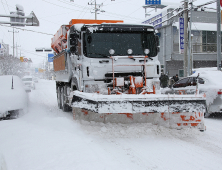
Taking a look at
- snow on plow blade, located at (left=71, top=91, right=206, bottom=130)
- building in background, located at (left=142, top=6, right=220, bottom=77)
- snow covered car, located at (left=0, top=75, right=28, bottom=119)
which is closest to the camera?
snow on plow blade, located at (left=71, top=91, right=206, bottom=130)

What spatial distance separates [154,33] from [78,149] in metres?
4.11

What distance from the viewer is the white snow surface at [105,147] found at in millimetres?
3662

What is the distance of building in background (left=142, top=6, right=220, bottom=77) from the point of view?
81.7 feet

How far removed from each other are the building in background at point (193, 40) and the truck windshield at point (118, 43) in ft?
61.9

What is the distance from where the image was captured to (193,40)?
1032 inches

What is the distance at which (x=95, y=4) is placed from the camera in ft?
108

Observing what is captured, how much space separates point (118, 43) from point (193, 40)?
2200 cm

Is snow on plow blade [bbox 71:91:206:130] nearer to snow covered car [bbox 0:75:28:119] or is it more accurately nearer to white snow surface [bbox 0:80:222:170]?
white snow surface [bbox 0:80:222:170]

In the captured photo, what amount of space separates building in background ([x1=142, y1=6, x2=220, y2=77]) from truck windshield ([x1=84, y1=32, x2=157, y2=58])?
61.9 feet

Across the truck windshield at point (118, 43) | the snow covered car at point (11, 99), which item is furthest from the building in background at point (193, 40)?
the snow covered car at point (11, 99)

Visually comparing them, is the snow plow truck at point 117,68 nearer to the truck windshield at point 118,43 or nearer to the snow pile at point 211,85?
the truck windshield at point 118,43

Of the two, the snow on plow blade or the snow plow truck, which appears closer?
the snow on plow blade

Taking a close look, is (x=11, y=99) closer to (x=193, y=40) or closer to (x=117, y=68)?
(x=117, y=68)

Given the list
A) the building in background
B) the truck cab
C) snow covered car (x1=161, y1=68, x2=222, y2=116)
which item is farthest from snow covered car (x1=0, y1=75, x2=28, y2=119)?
the building in background
